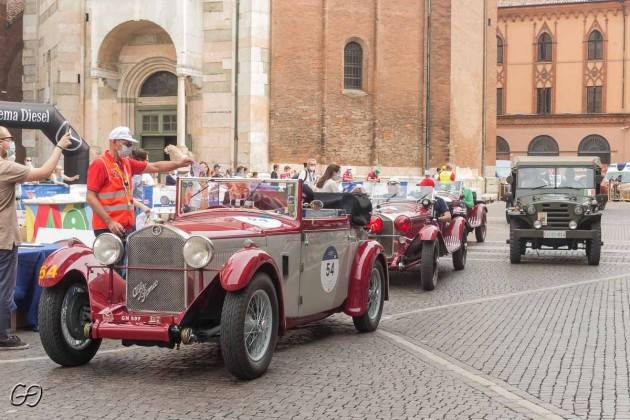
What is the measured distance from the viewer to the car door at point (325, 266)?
25.1 ft

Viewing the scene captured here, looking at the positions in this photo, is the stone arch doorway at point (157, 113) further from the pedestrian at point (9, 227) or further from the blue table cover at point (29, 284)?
the pedestrian at point (9, 227)

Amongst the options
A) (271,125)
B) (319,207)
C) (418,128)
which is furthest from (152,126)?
(319,207)

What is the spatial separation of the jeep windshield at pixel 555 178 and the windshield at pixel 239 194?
9871 mm

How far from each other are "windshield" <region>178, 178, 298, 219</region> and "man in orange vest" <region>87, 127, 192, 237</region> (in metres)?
0.27

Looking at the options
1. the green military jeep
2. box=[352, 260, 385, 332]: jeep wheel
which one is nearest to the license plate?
the green military jeep

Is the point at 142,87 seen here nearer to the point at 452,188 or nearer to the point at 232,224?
the point at 452,188

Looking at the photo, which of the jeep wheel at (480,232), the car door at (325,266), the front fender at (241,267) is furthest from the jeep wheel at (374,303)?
the jeep wheel at (480,232)

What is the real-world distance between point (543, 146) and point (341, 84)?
32955 millimetres

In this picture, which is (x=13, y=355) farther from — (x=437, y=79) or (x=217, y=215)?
(x=437, y=79)

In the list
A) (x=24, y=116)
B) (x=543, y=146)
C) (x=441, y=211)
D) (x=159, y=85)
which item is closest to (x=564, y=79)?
A: (x=543, y=146)

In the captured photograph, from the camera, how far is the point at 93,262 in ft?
22.9

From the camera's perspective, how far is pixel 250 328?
649 cm

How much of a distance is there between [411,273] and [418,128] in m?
16.2

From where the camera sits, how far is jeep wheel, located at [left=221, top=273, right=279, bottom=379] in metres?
6.20
